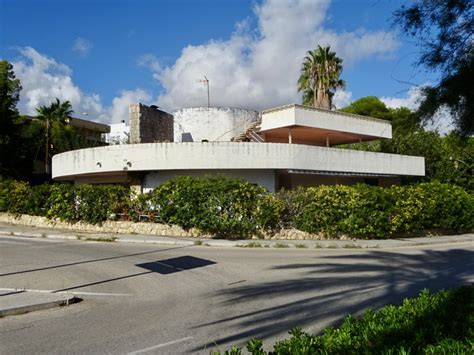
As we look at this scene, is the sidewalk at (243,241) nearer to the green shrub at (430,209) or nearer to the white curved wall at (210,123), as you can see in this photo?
the green shrub at (430,209)

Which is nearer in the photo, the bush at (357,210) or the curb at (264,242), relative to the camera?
the curb at (264,242)

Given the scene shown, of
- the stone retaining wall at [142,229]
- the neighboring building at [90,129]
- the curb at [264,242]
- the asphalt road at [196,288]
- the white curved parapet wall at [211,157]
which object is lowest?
the asphalt road at [196,288]

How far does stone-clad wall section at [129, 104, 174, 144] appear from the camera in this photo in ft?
88.4

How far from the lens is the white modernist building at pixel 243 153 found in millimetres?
20250

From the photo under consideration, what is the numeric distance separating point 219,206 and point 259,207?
1.68 m

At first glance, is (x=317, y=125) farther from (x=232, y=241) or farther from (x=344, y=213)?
(x=232, y=241)

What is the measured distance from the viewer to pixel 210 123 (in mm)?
30750

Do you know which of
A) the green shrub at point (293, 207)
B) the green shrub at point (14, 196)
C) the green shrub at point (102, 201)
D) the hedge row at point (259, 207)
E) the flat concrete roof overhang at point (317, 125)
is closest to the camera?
the hedge row at point (259, 207)

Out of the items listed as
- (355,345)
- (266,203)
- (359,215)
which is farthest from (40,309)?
(359,215)

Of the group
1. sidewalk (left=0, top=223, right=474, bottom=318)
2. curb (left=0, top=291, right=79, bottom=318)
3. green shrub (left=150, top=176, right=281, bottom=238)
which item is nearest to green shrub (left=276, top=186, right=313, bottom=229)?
green shrub (left=150, top=176, right=281, bottom=238)

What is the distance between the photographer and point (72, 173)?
947 inches

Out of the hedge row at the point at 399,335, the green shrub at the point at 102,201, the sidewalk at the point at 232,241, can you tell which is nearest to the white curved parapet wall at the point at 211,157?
the green shrub at the point at 102,201

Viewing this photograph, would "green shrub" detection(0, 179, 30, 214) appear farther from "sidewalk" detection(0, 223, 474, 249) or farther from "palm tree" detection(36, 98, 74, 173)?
"palm tree" detection(36, 98, 74, 173)

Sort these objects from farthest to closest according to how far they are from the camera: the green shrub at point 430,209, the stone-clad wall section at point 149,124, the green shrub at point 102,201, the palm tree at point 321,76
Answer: the palm tree at point 321,76, the stone-clad wall section at point 149,124, the green shrub at point 102,201, the green shrub at point 430,209
